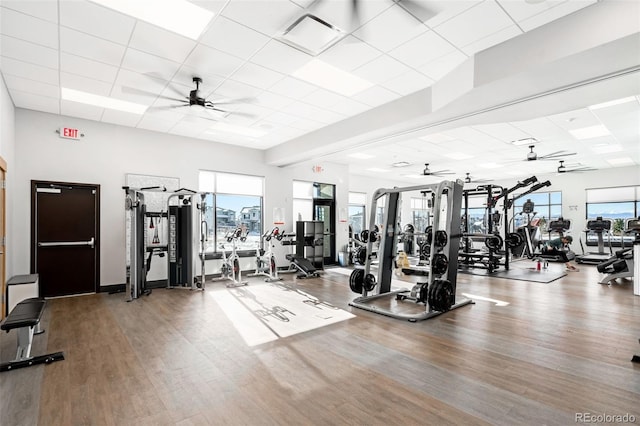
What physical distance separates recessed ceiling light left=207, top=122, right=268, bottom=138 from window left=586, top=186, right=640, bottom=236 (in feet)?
38.6

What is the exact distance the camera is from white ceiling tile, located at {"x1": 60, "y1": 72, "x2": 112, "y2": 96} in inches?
166

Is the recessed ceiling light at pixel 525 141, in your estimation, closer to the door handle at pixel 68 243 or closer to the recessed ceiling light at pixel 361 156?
the recessed ceiling light at pixel 361 156

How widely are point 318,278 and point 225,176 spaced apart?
332cm

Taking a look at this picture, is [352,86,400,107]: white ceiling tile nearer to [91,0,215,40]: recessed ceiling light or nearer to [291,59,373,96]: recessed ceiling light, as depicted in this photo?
[291,59,373,96]: recessed ceiling light

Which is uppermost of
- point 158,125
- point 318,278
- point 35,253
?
point 158,125

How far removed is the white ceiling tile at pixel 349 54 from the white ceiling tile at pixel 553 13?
1461mm

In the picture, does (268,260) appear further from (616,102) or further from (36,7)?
(616,102)

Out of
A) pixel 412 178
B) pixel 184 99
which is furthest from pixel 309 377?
pixel 412 178

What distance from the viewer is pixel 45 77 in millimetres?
4195

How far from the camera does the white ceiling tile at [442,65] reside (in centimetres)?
370

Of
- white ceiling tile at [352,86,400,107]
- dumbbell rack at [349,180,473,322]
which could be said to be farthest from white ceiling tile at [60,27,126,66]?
dumbbell rack at [349,180,473,322]

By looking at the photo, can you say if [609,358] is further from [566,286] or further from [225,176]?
[225,176]

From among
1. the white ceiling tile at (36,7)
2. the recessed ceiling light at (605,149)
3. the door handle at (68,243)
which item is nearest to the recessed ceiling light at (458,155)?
the recessed ceiling light at (605,149)
